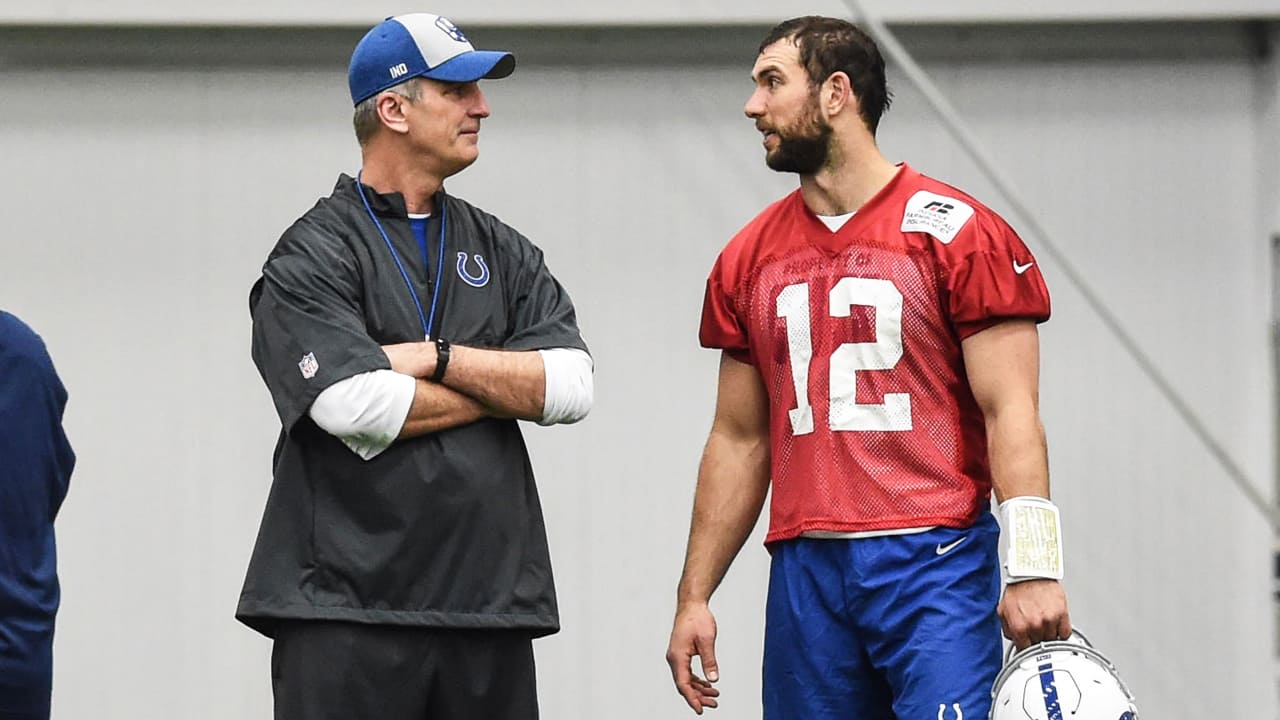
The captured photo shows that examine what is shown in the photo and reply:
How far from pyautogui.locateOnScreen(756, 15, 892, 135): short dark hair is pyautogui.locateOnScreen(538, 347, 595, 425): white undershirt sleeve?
74 cm

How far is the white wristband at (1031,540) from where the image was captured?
3.40m

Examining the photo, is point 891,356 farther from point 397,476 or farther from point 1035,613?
point 397,476

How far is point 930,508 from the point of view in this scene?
3.58 meters

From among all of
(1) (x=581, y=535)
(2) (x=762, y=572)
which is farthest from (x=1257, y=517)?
(1) (x=581, y=535)

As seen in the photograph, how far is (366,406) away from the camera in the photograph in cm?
333

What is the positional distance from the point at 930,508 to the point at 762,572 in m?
2.11

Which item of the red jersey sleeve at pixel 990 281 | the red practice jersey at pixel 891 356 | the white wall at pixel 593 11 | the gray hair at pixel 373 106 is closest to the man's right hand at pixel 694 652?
the red practice jersey at pixel 891 356

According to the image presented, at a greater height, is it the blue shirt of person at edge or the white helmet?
the blue shirt of person at edge

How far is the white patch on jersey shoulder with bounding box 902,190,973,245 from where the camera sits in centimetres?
361

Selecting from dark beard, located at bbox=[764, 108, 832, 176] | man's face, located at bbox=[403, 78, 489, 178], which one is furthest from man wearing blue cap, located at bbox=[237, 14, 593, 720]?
dark beard, located at bbox=[764, 108, 832, 176]

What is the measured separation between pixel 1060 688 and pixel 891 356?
2.31 feet

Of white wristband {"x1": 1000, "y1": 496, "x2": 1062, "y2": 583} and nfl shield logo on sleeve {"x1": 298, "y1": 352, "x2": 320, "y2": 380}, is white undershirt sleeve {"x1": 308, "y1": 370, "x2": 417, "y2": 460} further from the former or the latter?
white wristband {"x1": 1000, "y1": 496, "x2": 1062, "y2": 583}

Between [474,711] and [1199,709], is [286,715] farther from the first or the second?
[1199,709]

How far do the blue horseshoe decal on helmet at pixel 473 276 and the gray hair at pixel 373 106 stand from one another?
310mm
